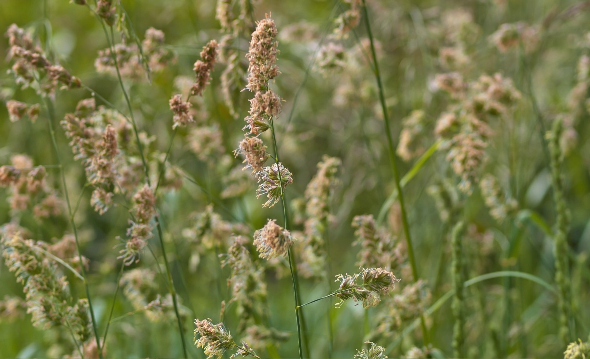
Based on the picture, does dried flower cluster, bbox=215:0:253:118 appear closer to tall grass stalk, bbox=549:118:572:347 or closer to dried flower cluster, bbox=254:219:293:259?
dried flower cluster, bbox=254:219:293:259

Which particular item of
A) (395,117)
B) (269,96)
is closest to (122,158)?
(269,96)

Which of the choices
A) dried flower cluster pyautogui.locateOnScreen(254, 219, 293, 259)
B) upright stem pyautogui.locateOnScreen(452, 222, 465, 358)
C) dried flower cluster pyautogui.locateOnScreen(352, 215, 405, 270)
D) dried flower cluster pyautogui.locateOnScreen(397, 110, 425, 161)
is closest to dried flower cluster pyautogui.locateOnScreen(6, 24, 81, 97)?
dried flower cluster pyautogui.locateOnScreen(254, 219, 293, 259)

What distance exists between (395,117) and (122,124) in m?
1.99

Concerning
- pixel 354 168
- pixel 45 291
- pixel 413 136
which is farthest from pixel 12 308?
pixel 354 168

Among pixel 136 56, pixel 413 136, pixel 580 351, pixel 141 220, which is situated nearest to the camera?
pixel 580 351

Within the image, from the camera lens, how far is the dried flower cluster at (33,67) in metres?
1.39

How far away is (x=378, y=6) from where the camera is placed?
9.95 feet

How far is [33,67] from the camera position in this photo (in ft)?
4.68

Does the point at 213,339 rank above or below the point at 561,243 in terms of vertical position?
below

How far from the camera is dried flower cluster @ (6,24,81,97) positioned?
1392 millimetres

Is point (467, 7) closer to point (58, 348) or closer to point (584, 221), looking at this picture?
point (584, 221)

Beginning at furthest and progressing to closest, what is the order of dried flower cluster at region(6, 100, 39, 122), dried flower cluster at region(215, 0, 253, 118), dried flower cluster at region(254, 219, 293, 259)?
dried flower cluster at region(215, 0, 253, 118) → dried flower cluster at region(6, 100, 39, 122) → dried flower cluster at region(254, 219, 293, 259)

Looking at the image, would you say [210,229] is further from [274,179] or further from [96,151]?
[274,179]

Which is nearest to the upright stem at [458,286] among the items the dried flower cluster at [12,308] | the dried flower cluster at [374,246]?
the dried flower cluster at [374,246]
